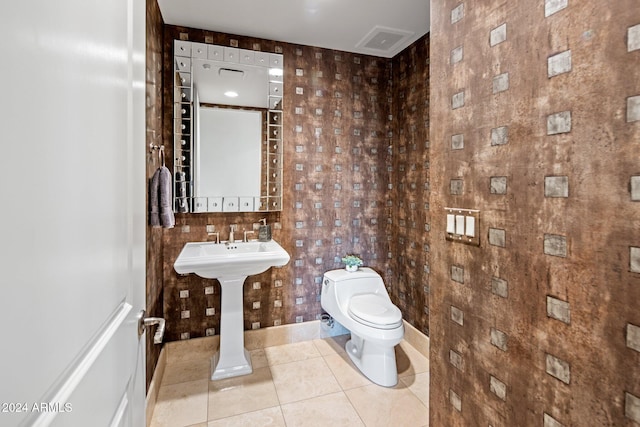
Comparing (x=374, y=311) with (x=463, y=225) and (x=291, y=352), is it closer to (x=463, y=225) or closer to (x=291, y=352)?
(x=291, y=352)

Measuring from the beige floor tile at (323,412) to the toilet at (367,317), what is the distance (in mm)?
330

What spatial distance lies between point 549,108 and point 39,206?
1.04 metres

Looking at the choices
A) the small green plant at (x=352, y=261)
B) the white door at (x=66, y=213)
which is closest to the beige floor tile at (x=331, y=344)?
the small green plant at (x=352, y=261)

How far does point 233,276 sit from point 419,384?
1503 millimetres

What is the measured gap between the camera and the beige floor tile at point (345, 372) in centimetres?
212

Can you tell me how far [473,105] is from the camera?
98 cm

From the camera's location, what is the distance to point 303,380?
215 centimetres

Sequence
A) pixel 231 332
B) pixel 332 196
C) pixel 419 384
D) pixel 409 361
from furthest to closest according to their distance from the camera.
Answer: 1. pixel 332 196
2. pixel 409 361
3. pixel 231 332
4. pixel 419 384

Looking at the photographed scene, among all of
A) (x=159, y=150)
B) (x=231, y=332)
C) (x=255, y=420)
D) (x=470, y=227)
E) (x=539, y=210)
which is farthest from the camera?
(x=231, y=332)

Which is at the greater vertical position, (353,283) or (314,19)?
(314,19)

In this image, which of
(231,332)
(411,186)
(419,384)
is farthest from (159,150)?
(419,384)

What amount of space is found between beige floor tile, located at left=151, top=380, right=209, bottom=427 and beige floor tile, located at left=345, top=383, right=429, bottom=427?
936mm

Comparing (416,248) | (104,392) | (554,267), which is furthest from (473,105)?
(416,248)

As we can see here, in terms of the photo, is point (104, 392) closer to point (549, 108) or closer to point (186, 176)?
point (549, 108)
